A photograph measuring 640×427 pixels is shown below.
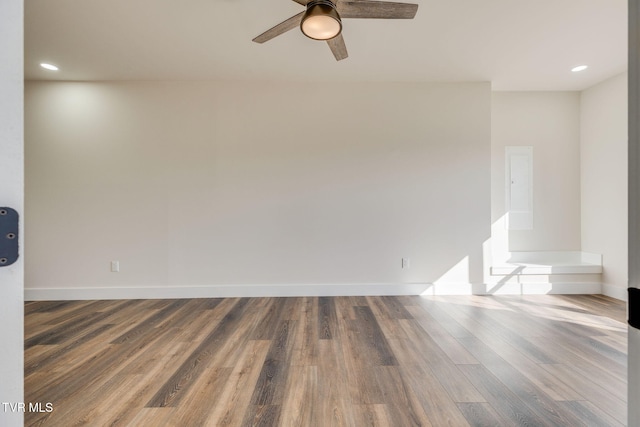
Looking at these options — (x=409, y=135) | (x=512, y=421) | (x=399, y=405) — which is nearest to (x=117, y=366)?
(x=399, y=405)

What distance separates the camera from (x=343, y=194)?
388cm

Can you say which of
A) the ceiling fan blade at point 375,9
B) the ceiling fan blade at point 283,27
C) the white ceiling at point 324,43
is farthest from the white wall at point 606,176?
the ceiling fan blade at point 283,27

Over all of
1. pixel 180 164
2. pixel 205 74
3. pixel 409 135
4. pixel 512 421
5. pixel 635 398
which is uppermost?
pixel 205 74

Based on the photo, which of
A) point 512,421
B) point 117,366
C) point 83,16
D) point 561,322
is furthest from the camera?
point 561,322

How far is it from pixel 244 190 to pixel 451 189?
276cm

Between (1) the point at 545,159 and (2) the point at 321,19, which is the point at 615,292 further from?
(2) the point at 321,19

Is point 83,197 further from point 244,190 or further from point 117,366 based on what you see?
point 117,366

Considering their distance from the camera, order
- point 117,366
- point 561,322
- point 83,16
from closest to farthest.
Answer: point 117,366
point 83,16
point 561,322

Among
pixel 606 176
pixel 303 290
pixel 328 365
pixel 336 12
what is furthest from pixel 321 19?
pixel 606 176

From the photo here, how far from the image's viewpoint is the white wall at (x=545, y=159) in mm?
4281

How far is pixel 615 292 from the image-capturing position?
12.2 feet
